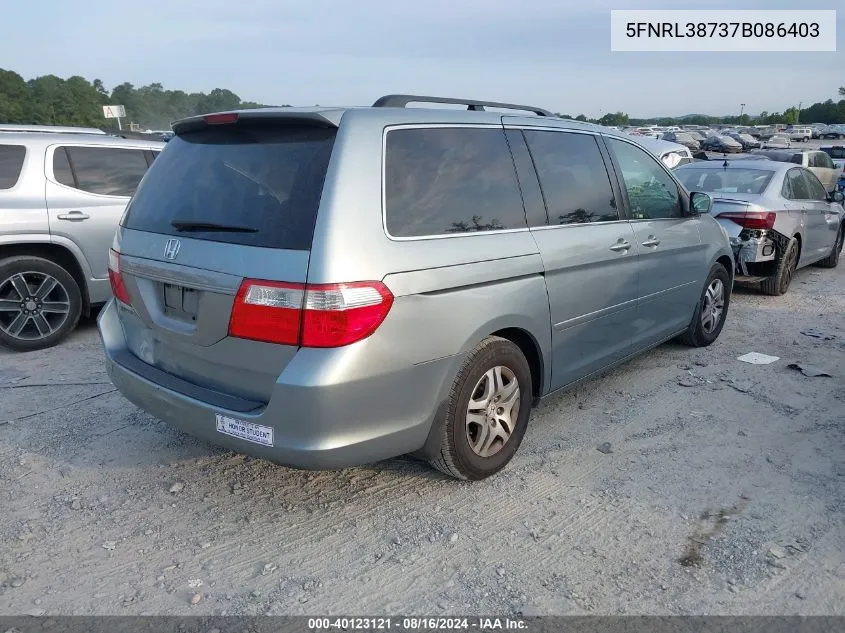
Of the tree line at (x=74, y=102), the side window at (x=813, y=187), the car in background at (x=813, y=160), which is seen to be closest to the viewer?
the side window at (x=813, y=187)

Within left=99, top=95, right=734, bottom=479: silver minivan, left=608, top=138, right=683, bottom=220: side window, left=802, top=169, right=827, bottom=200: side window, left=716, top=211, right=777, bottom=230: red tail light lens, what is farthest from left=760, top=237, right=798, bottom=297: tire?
left=99, top=95, right=734, bottom=479: silver minivan

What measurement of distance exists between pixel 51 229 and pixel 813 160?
1706cm

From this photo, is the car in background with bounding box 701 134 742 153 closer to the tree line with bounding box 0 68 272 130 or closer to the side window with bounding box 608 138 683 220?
the tree line with bounding box 0 68 272 130

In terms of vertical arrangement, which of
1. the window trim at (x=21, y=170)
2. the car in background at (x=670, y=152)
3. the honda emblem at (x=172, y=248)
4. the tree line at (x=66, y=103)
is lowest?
the honda emblem at (x=172, y=248)

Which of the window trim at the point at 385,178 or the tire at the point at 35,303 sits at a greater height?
the window trim at the point at 385,178

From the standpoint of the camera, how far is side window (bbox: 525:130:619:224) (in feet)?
12.6

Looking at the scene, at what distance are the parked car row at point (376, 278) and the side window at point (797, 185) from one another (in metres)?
4.65

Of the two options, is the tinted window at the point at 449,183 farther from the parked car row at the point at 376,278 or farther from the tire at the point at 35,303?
the tire at the point at 35,303

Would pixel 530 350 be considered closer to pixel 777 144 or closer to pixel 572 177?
pixel 572 177

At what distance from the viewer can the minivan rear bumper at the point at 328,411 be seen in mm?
2682

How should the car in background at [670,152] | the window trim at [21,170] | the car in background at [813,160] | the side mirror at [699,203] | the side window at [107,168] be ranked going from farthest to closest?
the car in background at [670,152] → the car in background at [813,160] → the side window at [107,168] → the window trim at [21,170] → the side mirror at [699,203]

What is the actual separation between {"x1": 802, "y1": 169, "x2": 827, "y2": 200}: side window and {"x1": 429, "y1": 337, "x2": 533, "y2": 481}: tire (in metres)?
7.07

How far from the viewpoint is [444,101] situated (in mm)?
3678

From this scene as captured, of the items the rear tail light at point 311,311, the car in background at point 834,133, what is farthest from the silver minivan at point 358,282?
the car in background at point 834,133
